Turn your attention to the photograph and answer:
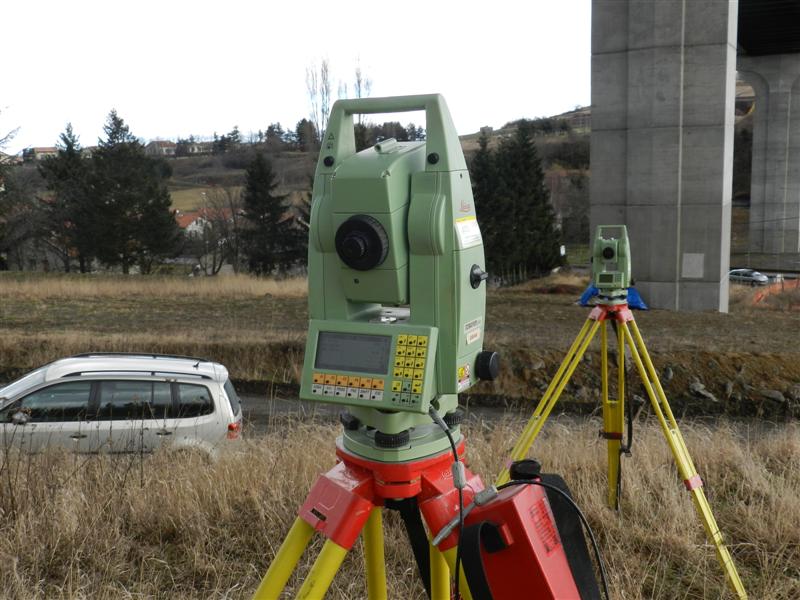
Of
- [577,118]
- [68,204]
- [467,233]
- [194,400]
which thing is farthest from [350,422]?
[577,118]

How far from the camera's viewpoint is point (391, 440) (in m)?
2.00

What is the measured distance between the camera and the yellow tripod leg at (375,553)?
221 centimetres

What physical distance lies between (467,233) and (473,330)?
28 cm

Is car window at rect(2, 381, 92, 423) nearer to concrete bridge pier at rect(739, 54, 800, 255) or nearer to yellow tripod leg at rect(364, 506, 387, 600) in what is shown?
yellow tripod leg at rect(364, 506, 387, 600)

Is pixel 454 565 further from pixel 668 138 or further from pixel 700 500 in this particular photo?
pixel 668 138

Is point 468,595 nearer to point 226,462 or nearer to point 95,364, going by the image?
point 226,462

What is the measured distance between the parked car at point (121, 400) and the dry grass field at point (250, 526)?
10.2 feet

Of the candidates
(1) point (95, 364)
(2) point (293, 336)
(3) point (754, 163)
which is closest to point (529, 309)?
(2) point (293, 336)

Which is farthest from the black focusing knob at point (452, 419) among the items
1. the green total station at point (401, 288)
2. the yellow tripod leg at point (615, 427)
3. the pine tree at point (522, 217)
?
the pine tree at point (522, 217)

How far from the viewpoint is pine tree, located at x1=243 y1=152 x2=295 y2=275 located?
39.9 metres

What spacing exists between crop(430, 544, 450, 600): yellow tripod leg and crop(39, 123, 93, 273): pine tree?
39570 millimetres

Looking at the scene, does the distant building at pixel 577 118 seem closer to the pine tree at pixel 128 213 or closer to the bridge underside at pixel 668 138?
the pine tree at pixel 128 213

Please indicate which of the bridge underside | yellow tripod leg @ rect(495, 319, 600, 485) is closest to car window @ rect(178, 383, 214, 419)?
yellow tripod leg @ rect(495, 319, 600, 485)

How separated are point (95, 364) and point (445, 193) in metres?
6.66
